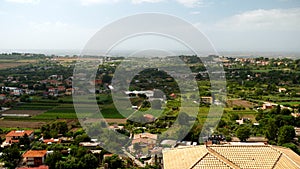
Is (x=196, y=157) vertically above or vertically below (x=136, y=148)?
above

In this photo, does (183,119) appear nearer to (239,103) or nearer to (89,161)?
(89,161)

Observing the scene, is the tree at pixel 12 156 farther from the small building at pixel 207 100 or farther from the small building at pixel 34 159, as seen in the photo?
the small building at pixel 207 100

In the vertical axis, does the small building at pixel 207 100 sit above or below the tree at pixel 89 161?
above

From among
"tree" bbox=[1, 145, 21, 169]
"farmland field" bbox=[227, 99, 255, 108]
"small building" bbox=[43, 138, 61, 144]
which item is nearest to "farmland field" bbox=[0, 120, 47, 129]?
"small building" bbox=[43, 138, 61, 144]

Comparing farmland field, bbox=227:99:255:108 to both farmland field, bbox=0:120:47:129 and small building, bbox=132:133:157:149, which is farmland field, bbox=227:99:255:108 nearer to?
small building, bbox=132:133:157:149

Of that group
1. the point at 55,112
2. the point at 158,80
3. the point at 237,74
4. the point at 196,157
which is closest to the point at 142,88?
the point at 158,80

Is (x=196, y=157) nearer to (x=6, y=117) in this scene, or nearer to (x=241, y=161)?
(x=241, y=161)

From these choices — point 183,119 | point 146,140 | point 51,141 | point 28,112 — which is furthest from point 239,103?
point 28,112

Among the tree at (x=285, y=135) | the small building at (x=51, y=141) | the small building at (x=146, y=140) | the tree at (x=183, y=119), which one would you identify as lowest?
the small building at (x=51, y=141)

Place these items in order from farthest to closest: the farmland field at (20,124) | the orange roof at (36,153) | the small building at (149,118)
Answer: the farmland field at (20,124) < the small building at (149,118) < the orange roof at (36,153)

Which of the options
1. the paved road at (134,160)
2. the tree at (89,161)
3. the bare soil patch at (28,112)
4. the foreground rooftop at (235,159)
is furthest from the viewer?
the bare soil patch at (28,112)

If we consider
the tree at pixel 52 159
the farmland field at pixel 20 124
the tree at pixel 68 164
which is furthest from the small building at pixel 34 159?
the farmland field at pixel 20 124
